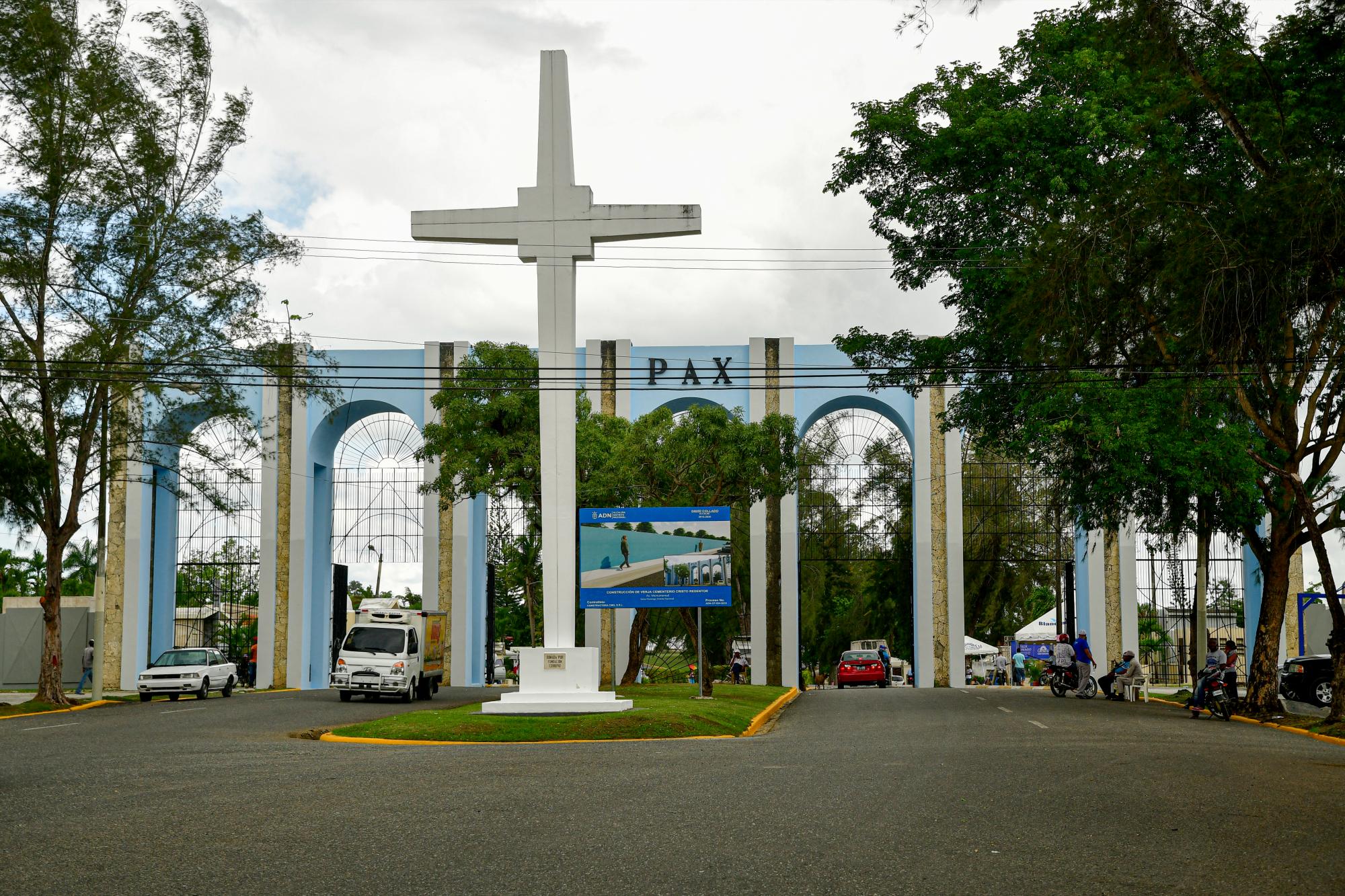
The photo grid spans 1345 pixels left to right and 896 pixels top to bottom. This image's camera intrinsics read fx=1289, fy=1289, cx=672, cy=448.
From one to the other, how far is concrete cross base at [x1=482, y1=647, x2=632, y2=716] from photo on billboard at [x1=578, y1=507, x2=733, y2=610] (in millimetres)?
4511

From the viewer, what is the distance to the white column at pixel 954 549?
129ft

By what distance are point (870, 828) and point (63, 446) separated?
2587 cm

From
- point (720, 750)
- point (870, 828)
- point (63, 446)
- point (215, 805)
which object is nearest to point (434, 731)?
point (720, 750)

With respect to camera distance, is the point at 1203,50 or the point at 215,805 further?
the point at 1203,50

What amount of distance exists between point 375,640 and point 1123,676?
57.6ft

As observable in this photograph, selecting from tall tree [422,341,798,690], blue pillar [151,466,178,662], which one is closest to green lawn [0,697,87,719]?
tall tree [422,341,798,690]

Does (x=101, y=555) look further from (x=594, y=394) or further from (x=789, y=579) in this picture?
(x=789, y=579)

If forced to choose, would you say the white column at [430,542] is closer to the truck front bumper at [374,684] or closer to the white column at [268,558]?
the white column at [268,558]

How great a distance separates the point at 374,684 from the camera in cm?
2958

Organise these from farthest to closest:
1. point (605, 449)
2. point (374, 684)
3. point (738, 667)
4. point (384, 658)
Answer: point (738, 667), point (605, 449), point (384, 658), point (374, 684)

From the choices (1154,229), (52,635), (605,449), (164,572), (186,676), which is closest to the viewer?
(1154,229)

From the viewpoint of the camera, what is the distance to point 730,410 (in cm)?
4178

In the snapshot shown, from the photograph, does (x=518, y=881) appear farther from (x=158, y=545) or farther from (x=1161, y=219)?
(x=158, y=545)

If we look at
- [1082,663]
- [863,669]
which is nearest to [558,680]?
[1082,663]
